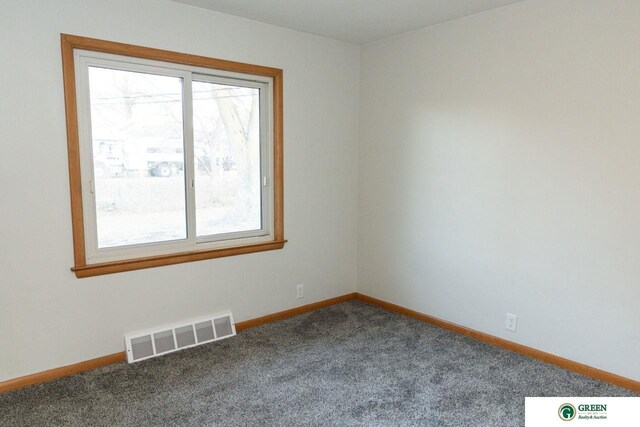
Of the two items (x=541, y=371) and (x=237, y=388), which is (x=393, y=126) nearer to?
(x=541, y=371)

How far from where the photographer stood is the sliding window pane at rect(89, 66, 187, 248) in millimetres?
2859

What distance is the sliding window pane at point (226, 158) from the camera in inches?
131

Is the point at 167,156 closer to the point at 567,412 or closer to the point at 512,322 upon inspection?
the point at 512,322

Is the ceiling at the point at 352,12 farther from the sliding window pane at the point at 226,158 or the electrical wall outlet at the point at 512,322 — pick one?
the electrical wall outlet at the point at 512,322

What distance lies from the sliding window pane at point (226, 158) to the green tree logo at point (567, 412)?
2491 mm

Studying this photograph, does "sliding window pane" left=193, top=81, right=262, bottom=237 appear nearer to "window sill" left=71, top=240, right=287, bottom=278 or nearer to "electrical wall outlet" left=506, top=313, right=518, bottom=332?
"window sill" left=71, top=240, right=287, bottom=278

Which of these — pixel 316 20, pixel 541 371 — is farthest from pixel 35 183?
pixel 541 371

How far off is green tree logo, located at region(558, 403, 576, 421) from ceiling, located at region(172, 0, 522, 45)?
2539 millimetres

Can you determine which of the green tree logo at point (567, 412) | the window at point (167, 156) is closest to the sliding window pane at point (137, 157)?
the window at point (167, 156)

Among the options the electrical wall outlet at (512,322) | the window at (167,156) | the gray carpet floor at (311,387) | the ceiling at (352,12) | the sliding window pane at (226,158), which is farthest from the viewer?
the sliding window pane at (226,158)

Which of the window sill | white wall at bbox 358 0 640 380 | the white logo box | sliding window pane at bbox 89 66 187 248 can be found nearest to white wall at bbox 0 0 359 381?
the window sill

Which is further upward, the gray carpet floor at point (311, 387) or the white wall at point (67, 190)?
the white wall at point (67, 190)

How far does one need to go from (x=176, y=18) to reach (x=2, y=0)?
99 centimetres

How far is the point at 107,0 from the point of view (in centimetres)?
272
